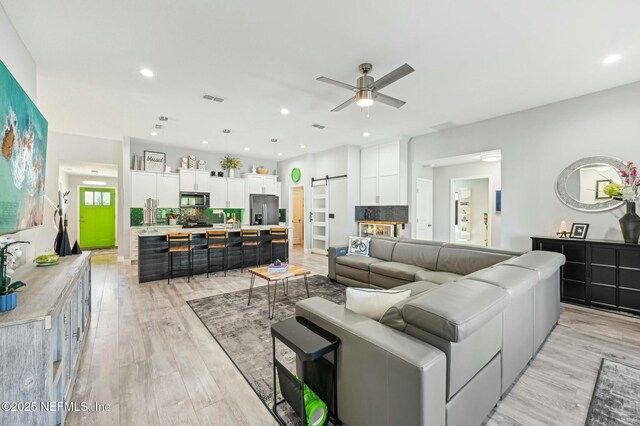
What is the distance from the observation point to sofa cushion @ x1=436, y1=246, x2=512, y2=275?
3438 millimetres

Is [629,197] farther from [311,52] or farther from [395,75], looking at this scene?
[311,52]

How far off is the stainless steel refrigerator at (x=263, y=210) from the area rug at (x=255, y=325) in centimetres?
396

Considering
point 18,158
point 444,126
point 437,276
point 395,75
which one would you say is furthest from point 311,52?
point 444,126

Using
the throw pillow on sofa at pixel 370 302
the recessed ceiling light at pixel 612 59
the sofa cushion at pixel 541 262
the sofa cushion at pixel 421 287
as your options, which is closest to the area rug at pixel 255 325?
the throw pillow on sofa at pixel 370 302

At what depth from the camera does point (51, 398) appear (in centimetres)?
140

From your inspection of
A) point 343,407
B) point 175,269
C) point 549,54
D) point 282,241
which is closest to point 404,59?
point 549,54

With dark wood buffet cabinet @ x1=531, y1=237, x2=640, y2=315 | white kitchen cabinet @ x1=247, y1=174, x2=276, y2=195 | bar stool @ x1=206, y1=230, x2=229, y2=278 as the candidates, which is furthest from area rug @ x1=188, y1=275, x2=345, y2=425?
white kitchen cabinet @ x1=247, y1=174, x2=276, y2=195

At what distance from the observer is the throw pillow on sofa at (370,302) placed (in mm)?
1730

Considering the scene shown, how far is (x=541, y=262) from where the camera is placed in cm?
252

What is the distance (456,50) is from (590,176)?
119 inches

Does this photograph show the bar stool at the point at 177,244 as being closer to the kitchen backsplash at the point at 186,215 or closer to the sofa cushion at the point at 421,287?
the kitchen backsplash at the point at 186,215

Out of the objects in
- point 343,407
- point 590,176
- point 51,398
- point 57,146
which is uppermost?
point 57,146

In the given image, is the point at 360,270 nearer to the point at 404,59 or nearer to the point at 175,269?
the point at 404,59

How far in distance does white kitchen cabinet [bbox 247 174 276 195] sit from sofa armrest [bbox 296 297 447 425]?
24.3 ft
